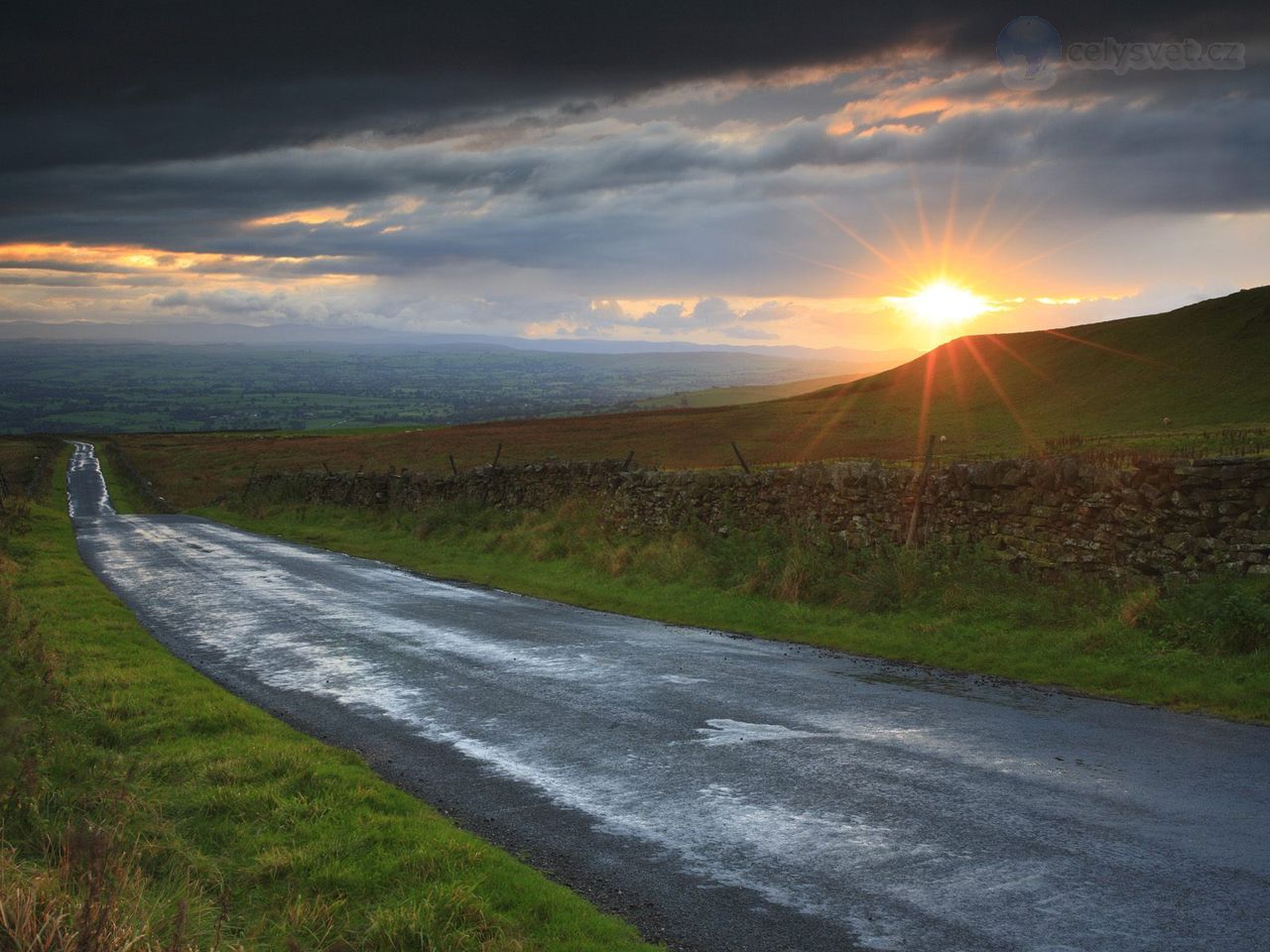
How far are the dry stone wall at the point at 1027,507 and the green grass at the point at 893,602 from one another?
465mm


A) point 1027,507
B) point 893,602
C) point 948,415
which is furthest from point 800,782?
point 948,415

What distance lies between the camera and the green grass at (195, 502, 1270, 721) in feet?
36.4

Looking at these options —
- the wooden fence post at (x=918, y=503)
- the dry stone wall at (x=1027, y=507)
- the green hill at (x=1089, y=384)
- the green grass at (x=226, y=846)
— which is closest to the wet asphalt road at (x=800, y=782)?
the green grass at (x=226, y=846)

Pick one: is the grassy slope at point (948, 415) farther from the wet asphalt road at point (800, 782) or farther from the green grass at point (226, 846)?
the green grass at point (226, 846)

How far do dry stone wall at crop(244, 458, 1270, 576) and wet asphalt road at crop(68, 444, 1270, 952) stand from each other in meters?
3.76

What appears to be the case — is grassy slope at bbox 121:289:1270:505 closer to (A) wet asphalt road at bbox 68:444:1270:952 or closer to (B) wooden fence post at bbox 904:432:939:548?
(B) wooden fence post at bbox 904:432:939:548

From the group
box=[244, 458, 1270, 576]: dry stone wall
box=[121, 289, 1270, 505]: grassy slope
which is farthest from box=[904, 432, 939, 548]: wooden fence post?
box=[121, 289, 1270, 505]: grassy slope

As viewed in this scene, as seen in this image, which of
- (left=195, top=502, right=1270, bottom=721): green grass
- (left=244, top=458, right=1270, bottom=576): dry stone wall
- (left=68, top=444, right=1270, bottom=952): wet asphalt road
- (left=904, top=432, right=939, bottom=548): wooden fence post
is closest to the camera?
(left=68, top=444, right=1270, bottom=952): wet asphalt road

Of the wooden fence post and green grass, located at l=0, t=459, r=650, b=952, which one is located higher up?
the wooden fence post

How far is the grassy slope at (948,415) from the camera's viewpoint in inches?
2334

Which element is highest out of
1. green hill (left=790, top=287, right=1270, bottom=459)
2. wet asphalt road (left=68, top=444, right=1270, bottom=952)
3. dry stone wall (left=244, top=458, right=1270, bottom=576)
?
green hill (left=790, top=287, right=1270, bottom=459)

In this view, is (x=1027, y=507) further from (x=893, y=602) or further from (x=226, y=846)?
(x=226, y=846)

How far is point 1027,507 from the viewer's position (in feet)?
49.8

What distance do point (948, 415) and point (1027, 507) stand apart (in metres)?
59.4
